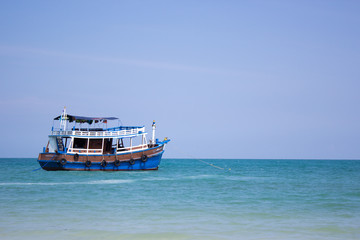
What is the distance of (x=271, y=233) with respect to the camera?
11805mm

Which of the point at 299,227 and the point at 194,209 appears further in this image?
the point at 194,209

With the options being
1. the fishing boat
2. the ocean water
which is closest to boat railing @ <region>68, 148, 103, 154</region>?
the fishing boat

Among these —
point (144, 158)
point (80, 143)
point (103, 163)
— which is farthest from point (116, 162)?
point (80, 143)

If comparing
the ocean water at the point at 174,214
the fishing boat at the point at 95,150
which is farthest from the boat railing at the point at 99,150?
the ocean water at the point at 174,214

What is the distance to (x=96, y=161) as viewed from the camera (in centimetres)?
3562

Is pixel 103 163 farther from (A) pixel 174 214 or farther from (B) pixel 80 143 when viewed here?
(A) pixel 174 214

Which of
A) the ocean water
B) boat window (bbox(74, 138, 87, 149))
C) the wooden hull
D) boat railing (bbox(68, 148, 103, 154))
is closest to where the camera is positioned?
the ocean water

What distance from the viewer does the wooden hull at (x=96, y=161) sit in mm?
35094

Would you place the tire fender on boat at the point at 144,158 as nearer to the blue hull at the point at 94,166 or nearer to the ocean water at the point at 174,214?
the blue hull at the point at 94,166

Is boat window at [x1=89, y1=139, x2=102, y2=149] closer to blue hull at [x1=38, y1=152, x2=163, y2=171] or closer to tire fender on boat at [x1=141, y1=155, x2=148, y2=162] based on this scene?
blue hull at [x1=38, y1=152, x2=163, y2=171]

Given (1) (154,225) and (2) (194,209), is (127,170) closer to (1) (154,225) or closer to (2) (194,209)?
(2) (194,209)

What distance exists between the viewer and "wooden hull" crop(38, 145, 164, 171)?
115 feet

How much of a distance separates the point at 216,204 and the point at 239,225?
5095 mm

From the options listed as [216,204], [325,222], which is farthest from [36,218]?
[325,222]
